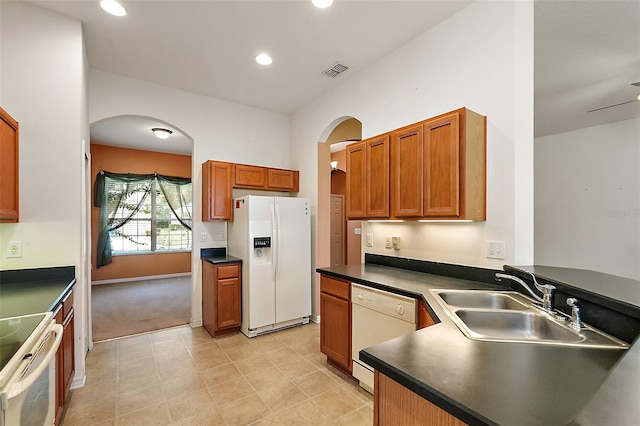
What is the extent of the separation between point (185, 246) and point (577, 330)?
7.49 m

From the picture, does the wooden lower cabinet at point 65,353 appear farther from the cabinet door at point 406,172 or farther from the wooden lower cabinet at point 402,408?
the cabinet door at point 406,172

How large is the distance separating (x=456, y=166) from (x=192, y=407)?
2644mm

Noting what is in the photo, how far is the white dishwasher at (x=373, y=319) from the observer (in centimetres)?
200

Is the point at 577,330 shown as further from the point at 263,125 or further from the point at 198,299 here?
the point at 263,125

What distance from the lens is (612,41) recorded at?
2676 mm

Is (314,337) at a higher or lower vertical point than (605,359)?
lower

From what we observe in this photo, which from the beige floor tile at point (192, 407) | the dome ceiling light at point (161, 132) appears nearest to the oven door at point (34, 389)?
the beige floor tile at point (192, 407)

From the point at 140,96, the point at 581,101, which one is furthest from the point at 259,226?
the point at 581,101

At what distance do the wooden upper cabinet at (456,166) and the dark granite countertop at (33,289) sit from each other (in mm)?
2534

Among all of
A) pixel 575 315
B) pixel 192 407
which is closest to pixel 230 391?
pixel 192 407

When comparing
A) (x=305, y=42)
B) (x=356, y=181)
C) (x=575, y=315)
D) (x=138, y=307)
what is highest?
(x=305, y=42)

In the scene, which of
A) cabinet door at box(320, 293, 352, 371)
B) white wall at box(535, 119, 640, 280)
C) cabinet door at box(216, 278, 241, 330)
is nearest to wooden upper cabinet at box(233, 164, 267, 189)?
cabinet door at box(216, 278, 241, 330)

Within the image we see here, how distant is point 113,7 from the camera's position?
2352mm

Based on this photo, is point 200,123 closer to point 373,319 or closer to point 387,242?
point 387,242
